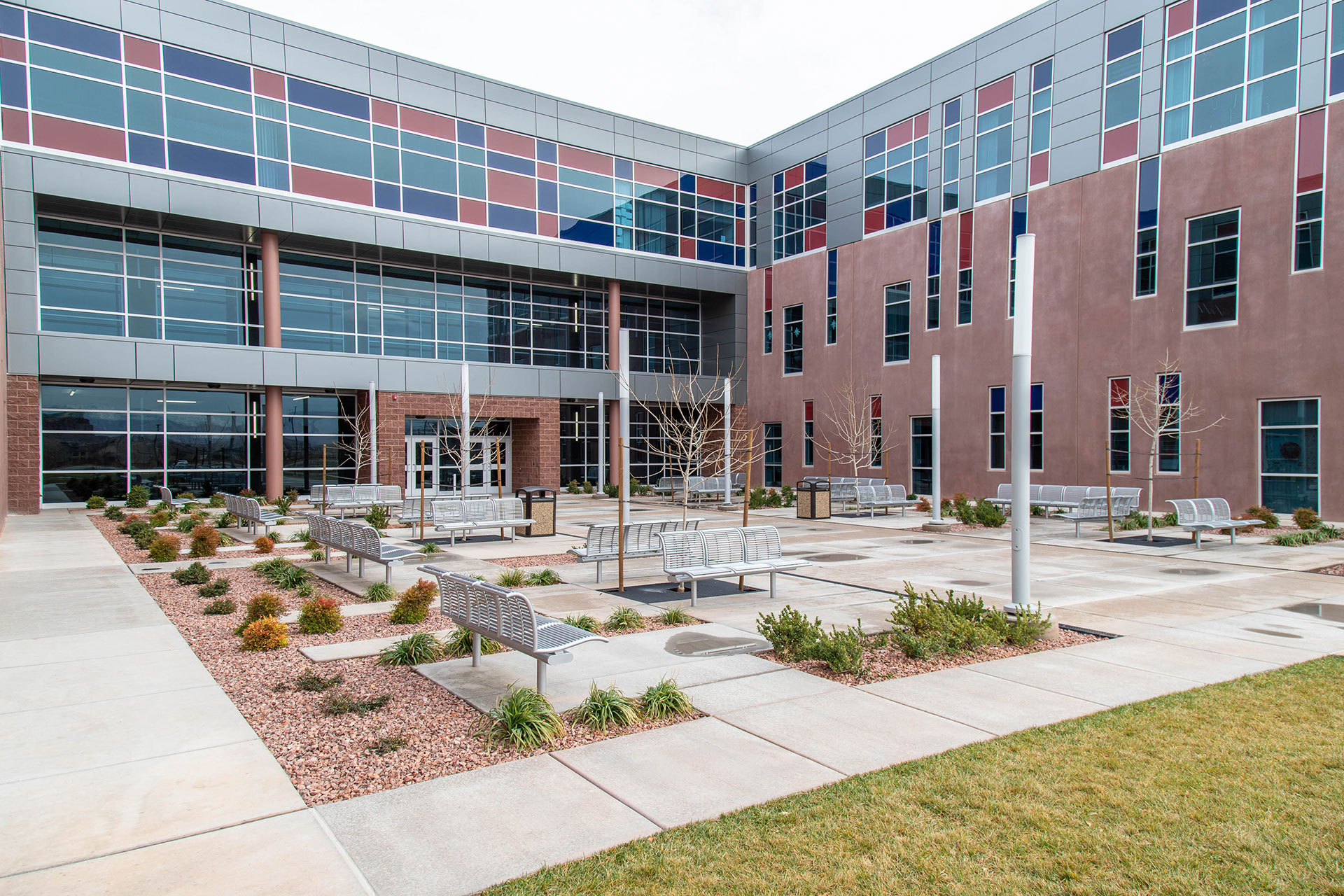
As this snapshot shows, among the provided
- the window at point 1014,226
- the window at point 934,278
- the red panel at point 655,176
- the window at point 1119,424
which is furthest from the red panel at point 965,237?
the red panel at point 655,176

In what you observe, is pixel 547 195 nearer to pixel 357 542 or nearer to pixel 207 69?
pixel 207 69

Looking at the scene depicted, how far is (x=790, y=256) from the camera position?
3812 centimetres

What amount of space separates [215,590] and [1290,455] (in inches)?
999

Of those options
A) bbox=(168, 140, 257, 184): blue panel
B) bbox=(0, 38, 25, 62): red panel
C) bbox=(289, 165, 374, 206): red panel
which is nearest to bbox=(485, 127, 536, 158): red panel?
bbox=(289, 165, 374, 206): red panel

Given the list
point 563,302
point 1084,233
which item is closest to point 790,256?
point 563,302

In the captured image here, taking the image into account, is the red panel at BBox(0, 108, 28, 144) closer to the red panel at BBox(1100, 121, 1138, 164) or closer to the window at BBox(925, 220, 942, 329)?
the window at BBox(925, 220, 942, 329)

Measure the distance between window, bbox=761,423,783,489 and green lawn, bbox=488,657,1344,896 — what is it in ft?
109

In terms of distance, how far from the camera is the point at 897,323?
32812 millimetres

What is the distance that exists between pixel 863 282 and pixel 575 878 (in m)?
32.8

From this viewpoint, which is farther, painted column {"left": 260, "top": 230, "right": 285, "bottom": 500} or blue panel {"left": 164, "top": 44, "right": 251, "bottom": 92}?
painted column {"left": 260, "top": 230, "right": 285, "bottom": 500}

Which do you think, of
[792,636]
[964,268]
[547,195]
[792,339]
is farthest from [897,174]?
[792,636]

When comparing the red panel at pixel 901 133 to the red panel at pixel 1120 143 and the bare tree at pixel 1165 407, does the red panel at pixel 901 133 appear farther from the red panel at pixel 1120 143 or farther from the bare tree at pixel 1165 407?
the bare tree at pixel 1165 407

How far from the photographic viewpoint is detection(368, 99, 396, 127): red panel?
30641mm

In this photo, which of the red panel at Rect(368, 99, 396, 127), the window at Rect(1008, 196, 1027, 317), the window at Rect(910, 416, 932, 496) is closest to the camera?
the window at Rect(1008, 196, 1027, 317)
